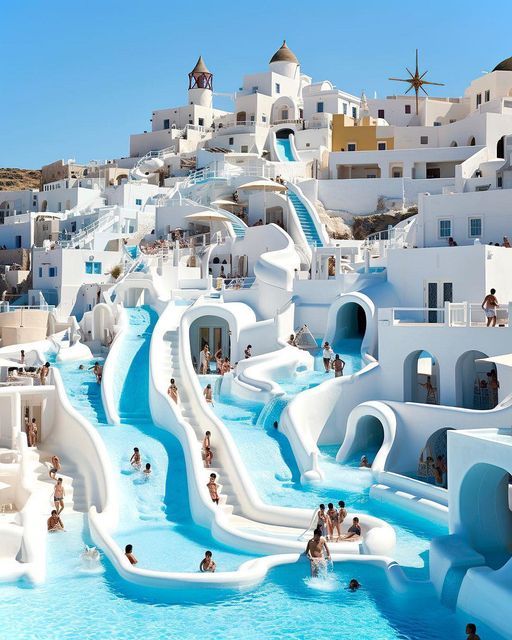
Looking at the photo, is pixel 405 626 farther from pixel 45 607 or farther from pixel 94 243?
pixel 94 243

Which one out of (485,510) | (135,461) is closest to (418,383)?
(135,461)

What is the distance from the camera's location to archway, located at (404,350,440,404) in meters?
23.1

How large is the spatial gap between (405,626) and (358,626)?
732 mm

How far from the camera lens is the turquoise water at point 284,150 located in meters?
52.9

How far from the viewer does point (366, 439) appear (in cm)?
2267

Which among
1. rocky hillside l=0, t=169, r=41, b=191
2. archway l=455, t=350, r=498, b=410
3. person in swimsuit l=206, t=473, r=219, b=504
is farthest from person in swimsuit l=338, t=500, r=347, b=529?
rocky hillside l=0, t=169, r=41, b=191

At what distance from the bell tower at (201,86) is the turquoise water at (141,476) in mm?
42361

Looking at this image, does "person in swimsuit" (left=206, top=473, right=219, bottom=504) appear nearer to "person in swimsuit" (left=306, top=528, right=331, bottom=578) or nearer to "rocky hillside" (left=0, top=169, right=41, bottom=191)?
"person in swimsuit" (left=306, top=528, right=331, bottom=578)

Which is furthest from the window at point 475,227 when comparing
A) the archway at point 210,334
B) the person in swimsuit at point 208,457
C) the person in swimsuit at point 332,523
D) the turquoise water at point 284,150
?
the turquoise water at point 284,150

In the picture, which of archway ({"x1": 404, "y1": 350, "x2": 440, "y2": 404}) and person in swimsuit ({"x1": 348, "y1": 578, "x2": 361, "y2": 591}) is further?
archway ({"x1": 404, "y1": 350, "x2": 440, "y2": 404})

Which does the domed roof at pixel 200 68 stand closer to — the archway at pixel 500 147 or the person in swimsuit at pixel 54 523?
the archway at pixel 500 147

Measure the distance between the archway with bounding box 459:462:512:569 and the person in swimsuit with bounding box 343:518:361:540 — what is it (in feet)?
9.56

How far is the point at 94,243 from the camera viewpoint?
143 feet

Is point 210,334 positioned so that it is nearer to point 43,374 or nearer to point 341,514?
point 43,374
